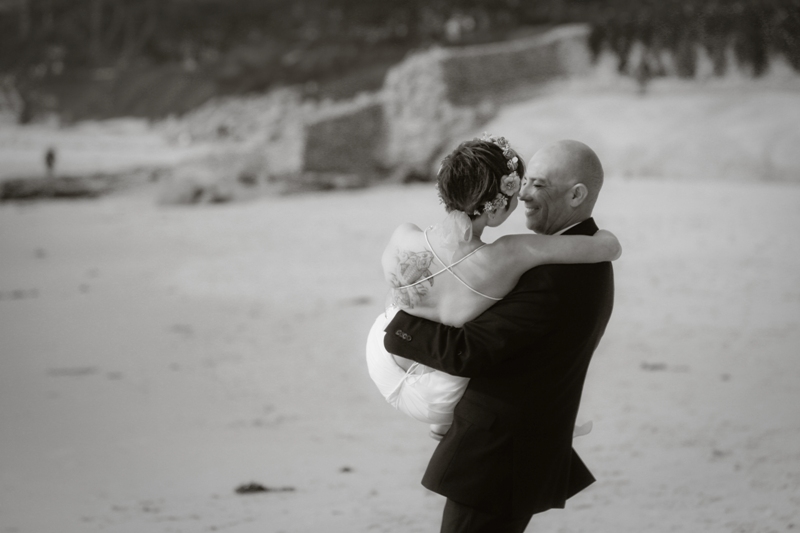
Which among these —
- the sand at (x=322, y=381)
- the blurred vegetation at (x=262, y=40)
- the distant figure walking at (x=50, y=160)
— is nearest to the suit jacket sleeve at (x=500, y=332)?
the sand at (x=322, y=381)

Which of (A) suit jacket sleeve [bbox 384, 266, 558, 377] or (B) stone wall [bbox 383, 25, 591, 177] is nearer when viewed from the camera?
(A) suit jacket sleeve [bbox 384, 266, 558, 377]

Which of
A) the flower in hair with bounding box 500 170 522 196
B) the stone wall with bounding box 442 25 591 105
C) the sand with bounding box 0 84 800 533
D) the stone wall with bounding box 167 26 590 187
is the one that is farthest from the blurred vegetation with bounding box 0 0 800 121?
the flower in hair with bounding box 500 170 522 196

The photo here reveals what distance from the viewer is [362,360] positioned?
4.88 metres

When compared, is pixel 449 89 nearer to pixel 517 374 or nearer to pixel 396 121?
pixel 396 121

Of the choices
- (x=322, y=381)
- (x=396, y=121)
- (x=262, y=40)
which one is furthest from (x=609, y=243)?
(x=262, y=40)

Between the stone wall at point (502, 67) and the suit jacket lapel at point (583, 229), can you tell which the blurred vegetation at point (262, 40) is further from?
the suit jacket lapel at point (583, 229)

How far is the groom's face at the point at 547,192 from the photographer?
126cm

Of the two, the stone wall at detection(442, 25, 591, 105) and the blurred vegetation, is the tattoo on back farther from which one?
the stone wall at detection(442, 25, 591, 105)

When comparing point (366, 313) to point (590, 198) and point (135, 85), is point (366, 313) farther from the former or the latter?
point (135, 85)

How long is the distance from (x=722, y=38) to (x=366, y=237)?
4200 millimetres

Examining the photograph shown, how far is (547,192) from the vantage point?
126 centimetres

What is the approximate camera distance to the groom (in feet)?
3.89

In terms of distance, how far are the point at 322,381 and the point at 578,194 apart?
11.1 feet

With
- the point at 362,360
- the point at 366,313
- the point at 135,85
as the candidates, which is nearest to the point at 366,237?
the point at 366,313
